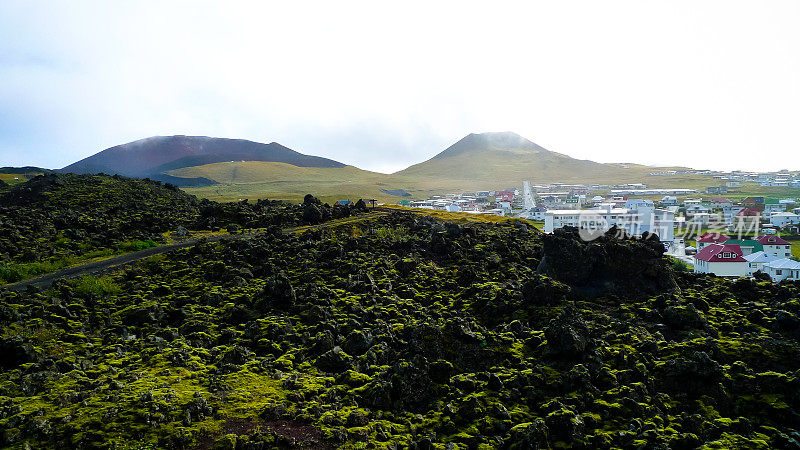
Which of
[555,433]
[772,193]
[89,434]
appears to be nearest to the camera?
[89,434]

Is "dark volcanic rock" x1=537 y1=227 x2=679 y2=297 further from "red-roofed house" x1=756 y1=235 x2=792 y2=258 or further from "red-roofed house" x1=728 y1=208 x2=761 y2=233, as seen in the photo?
"red-roofed house" x1=728 y1=208 x2=761 y2=233

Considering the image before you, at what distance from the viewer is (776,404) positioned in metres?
10.1

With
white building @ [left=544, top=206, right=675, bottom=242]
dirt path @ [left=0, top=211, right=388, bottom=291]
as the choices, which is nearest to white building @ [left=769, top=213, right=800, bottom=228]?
white building @ [left=544, top=206, right=675, bottom=242]

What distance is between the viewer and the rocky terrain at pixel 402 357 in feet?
27.5

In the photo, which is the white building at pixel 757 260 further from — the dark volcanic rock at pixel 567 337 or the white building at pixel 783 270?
the dark volcanic rock at pixel 567 337

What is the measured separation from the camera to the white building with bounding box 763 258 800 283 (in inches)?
1805

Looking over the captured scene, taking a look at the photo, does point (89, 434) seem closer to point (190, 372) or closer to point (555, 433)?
point (190, 372)

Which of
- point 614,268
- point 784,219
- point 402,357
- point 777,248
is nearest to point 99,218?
point 402,357

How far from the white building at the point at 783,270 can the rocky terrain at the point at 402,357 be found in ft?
126

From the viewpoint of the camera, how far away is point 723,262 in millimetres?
46312

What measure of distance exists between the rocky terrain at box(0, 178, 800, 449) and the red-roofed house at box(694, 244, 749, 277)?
1336 inches

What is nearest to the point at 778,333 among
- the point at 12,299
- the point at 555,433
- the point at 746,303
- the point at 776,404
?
the point at 746,303

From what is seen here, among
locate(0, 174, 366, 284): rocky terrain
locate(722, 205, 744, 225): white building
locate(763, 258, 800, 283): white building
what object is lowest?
locate(763, 258, 800, 283): white building

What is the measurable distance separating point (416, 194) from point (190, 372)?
159740 millimetres
